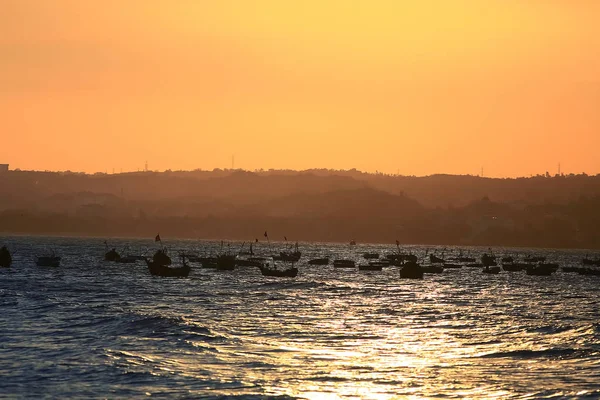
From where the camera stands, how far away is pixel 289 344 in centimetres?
6750

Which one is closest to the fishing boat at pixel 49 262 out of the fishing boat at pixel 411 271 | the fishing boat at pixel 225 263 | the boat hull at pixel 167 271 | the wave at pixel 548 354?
the fishing boat at pixel 225 263

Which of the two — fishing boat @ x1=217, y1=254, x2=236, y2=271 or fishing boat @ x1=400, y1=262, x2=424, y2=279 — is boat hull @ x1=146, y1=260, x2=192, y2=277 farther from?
fishing boat @ x1=400, y1=262, x2=424, y2=279

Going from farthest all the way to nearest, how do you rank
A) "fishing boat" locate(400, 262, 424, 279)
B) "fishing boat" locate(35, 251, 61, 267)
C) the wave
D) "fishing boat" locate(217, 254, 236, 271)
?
"fishing boat" locate(217, 254, 236, 271), "fishing boat" locate(35, 251, 61, 267), "fishing boat" locate(400, 262, 424, 279), the wave

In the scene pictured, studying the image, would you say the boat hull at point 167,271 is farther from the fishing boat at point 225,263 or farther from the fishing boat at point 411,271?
the fishing boat at point 411,271

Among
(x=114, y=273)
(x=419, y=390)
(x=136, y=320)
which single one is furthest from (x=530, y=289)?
(x=419, y=390)

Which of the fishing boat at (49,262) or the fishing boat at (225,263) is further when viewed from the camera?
the fishing boat at (225,263)

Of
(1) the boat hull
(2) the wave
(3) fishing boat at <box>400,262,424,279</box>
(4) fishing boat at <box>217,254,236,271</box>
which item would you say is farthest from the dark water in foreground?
(4) fishing boat at <box>217,254,236,271</box>

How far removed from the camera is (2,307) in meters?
93.4

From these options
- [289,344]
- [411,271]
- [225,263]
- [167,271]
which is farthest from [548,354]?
[225,263]

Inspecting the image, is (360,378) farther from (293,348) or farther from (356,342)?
(356,342)

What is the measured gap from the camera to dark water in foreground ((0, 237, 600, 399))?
50.7m

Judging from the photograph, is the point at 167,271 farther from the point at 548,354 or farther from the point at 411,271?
the point at 548,354

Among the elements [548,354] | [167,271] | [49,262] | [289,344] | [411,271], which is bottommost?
[548,354]

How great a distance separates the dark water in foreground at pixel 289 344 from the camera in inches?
1997
